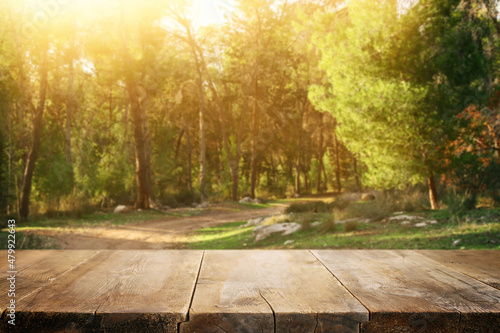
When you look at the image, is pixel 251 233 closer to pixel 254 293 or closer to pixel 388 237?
pixel 388 237

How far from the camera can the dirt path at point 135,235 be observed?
10078 millimetres

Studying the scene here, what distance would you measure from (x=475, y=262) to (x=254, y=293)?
4.33 feet

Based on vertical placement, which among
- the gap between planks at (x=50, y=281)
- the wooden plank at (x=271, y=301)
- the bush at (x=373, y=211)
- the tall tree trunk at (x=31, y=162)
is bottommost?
the bush at (x=373, y=211)

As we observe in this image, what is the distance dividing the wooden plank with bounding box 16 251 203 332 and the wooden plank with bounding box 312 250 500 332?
2.22 ft

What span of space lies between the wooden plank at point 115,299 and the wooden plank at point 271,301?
8 centimetres

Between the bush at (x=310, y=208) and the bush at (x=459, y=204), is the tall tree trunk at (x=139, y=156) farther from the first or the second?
the bush at (x=459, y=204)

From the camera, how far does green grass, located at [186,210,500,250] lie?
6988 millimetres

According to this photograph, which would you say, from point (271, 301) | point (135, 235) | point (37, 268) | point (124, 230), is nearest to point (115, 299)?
point (271, 301)

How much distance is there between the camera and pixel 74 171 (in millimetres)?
17484

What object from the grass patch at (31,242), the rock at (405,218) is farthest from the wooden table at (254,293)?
the rock at (405,218)

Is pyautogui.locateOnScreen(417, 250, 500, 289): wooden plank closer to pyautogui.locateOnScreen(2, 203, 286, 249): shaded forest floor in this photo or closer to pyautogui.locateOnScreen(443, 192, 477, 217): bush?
pyautogui.locateOnScreen(443, 192, 477, 217): bush

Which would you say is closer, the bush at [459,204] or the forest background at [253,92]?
the bush at [459,204]

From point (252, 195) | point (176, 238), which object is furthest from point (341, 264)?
point (252, 195)

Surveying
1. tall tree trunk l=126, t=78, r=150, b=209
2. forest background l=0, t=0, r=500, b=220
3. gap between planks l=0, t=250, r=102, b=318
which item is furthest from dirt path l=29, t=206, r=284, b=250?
gap between planks l=0, t=250, r=102, b=318
